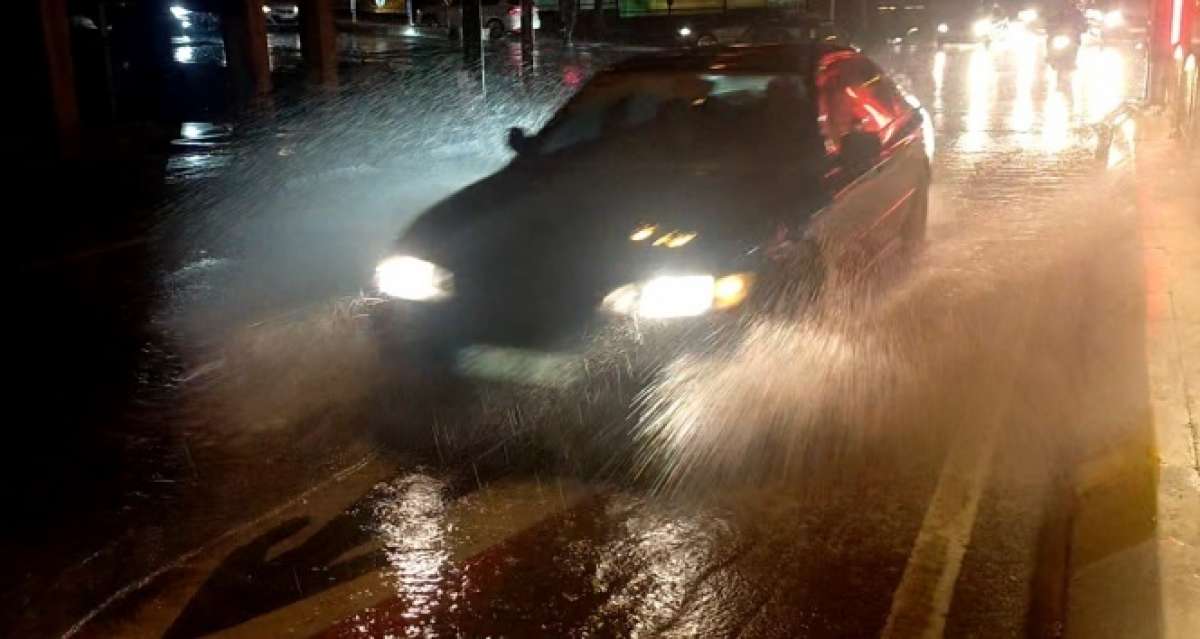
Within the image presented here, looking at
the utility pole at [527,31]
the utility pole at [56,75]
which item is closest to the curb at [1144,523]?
the utility pole at [56,75]

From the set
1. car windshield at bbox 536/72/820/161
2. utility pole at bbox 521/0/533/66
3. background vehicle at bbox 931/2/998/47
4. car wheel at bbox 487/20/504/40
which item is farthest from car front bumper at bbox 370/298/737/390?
car wheel at bbox 487/20/504/40

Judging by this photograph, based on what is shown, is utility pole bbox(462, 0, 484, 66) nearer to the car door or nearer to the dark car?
the car door

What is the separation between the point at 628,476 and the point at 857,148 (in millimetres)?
2942

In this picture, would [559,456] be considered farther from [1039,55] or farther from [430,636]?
[1039,55]

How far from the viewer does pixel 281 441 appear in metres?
5.95

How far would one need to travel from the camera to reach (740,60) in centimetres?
800

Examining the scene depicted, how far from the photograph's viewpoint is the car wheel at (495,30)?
44.8 meters

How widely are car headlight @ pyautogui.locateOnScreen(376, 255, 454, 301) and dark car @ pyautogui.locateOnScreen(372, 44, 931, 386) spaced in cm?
1

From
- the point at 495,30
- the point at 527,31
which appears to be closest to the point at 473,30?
the point at 527,31

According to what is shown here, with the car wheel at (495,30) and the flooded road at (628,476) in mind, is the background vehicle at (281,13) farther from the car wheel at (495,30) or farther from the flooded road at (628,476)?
the flooded road at (628,476)

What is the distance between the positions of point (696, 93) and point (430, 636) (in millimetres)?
4570

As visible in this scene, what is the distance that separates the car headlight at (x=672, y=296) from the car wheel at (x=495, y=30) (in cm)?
3989

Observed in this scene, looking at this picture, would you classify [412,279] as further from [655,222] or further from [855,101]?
[855,101]

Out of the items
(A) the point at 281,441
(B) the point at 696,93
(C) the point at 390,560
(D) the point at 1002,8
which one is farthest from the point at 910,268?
(D) the point at 1002,8
